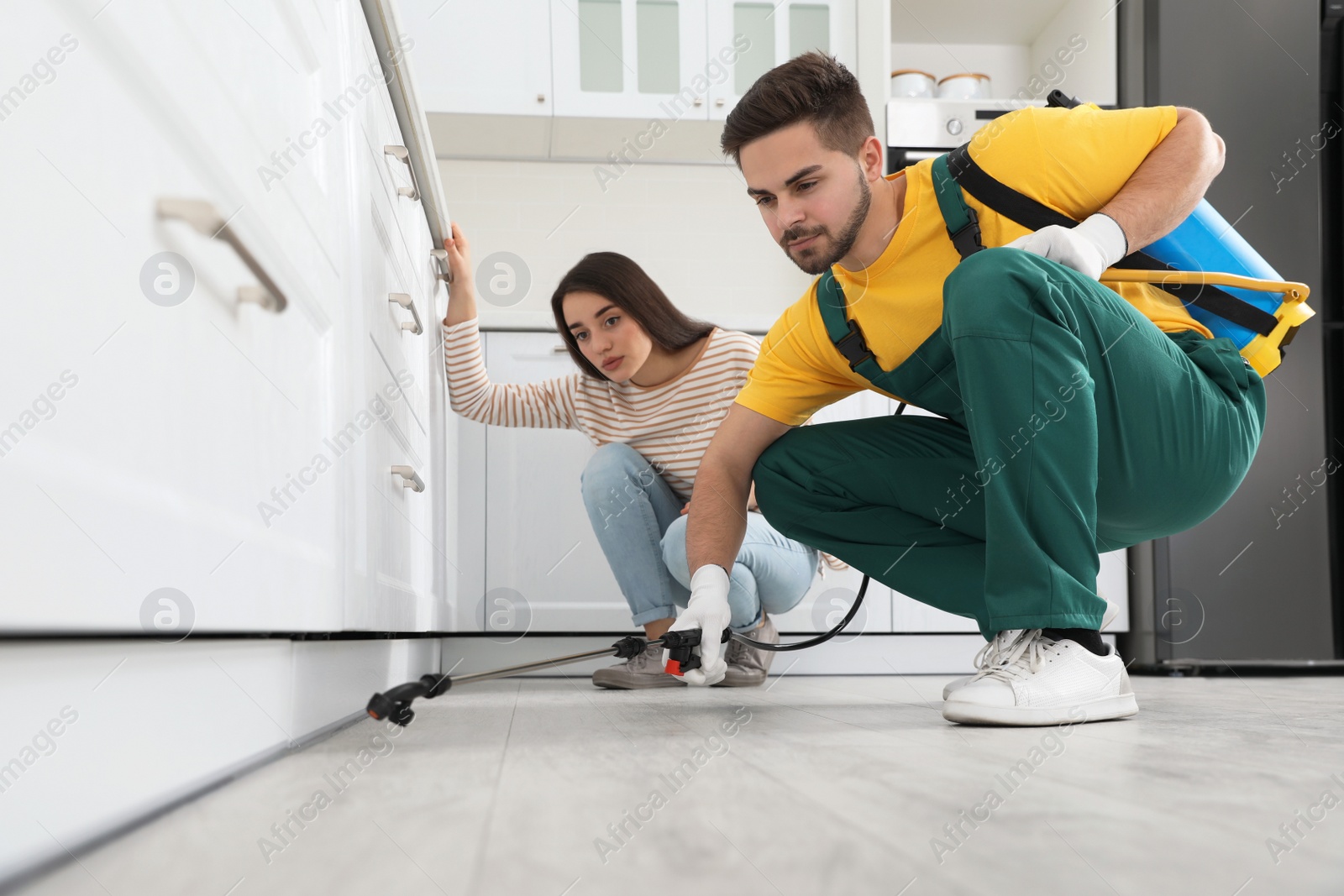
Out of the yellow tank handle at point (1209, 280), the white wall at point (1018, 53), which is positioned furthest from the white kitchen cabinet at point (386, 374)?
the white wall at point (1018, 53)

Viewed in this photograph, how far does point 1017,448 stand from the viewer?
0.98 meters

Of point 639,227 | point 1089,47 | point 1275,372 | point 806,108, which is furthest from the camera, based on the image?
point 639,227

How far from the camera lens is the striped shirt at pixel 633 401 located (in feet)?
6.06

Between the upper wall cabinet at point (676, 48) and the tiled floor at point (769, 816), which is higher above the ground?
the upper wall cabinet at point (676, 48)

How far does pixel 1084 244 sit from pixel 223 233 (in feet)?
2.87

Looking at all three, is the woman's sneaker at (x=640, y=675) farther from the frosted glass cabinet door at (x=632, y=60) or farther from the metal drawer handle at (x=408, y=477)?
the frosted glass cabinet door at (x=632, y=60)

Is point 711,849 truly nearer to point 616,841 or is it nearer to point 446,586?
point 616,841

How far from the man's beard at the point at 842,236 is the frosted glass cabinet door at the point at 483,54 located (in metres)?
1.66

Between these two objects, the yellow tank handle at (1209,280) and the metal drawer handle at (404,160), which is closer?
the yellow tank handle at (1209,280)

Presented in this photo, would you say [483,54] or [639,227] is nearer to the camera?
[483,54]

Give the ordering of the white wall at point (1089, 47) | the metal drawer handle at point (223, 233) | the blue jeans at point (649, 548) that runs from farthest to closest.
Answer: the white wall at point (1089, 47) < the blue jeans at point (649, 548) < the metal drawer handle at point (223, 233)

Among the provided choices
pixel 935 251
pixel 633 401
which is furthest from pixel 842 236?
pixel 633 401

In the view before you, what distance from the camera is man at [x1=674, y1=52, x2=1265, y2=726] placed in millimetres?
968

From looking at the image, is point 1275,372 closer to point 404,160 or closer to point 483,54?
point 404,160
